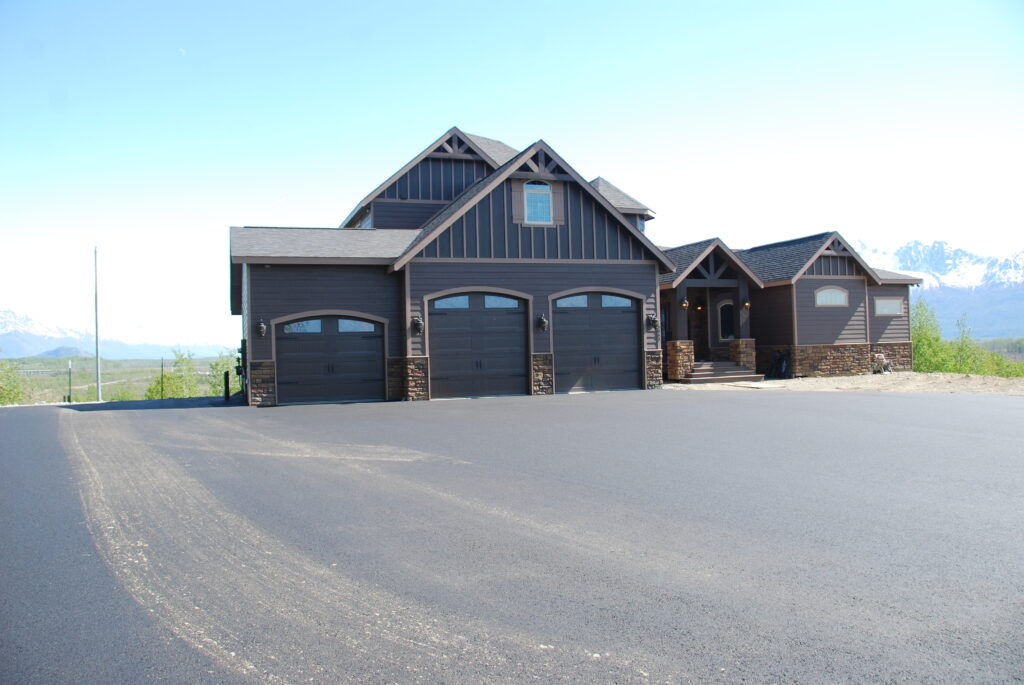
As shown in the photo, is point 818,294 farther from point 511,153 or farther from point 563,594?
→ point 563,594

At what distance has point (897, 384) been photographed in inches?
893

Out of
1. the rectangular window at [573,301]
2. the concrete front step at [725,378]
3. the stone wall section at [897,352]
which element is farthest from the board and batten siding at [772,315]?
the rectangular window at [573,301]

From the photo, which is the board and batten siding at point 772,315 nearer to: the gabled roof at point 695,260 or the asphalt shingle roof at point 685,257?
the gabled roof at point 695,260

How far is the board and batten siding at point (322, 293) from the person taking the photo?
18750 mm

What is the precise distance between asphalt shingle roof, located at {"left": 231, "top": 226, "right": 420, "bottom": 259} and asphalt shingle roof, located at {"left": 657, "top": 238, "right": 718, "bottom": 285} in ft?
28.3

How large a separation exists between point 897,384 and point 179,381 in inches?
1584

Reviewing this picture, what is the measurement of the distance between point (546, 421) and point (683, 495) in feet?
21.7

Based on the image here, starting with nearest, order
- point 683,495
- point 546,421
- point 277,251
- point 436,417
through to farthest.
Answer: point 683,495 < point 546,421 < point 436,417 < point 277,251

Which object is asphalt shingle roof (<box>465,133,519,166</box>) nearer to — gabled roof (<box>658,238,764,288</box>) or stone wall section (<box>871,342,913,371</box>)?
gabled roof (<box>658,238,764,288</box>)

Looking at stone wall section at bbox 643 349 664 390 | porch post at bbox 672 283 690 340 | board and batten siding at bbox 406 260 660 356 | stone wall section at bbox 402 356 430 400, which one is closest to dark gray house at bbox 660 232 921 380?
porch post at bbox 672 283 690 340

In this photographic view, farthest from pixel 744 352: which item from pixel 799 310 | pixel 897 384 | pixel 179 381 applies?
pixel 179 381

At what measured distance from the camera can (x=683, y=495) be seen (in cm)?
737

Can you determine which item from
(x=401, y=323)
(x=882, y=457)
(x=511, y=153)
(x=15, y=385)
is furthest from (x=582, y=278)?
(x=15, y=385)

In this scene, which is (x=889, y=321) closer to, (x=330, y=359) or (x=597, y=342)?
(x=597, y=342)
